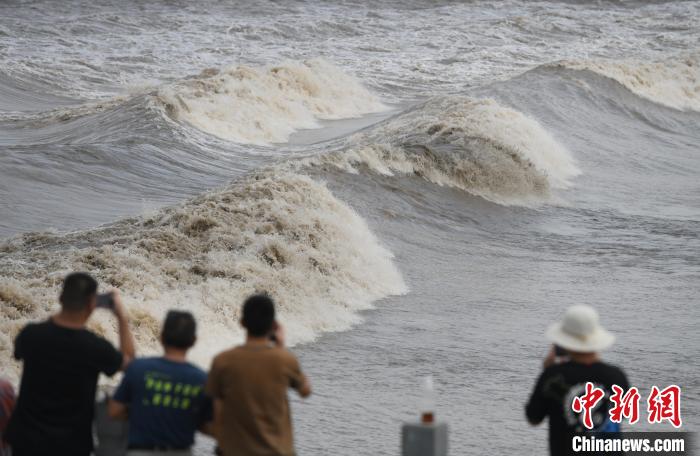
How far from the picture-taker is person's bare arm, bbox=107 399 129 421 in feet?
15.6

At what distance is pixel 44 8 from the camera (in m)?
54.5

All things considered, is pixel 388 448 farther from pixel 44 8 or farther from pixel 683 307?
pixel 44 8

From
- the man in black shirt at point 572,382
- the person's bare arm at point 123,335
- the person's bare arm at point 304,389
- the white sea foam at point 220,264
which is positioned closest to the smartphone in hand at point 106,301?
the person's bare arm at point 123,335

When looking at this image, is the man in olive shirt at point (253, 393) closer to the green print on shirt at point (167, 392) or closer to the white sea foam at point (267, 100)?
the green print on shirt at point (167, 392)

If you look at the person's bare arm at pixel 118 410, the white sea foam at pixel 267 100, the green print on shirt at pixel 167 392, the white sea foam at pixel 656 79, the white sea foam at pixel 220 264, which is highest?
the white sea foam at pixel 656 79

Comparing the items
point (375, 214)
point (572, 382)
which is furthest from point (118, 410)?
point (375, 214)

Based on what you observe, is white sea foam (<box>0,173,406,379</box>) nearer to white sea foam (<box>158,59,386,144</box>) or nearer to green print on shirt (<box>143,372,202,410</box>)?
green print on shirt (<box>143,372,202,410</box>)

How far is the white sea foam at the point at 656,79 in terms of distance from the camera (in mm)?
35406

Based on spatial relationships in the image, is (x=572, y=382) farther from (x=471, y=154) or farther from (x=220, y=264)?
(x=471, y=154)

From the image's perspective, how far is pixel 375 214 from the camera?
1841 cm

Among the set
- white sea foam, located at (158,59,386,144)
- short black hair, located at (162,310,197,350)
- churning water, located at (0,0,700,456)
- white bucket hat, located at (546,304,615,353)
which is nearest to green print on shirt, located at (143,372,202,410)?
short black hair, located at (162,310,197,350)

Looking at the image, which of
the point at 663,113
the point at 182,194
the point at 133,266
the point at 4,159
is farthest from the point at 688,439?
the point at 663,113

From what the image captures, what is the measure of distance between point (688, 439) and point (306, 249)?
6.56m

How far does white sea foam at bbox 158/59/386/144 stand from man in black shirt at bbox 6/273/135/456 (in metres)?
21.9
